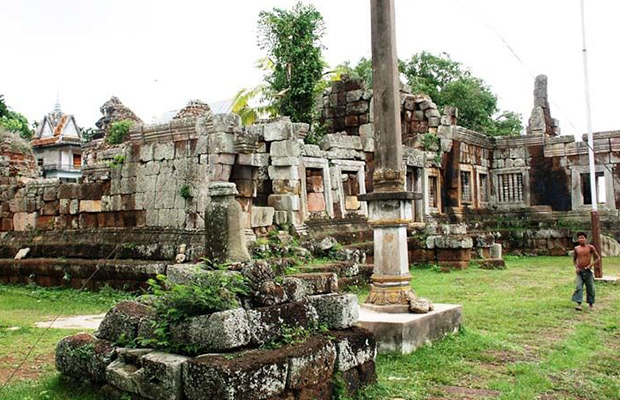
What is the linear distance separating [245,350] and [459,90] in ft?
103

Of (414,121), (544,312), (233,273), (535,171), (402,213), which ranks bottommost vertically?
(544,312)

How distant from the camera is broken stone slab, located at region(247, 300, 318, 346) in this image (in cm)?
459

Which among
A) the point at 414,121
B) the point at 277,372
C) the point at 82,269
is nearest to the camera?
the point at 277,372

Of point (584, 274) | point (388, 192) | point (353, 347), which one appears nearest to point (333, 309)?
point (353, 347)

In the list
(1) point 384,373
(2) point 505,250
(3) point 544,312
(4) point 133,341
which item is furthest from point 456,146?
(4) point 133,341

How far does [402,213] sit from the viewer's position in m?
7.55

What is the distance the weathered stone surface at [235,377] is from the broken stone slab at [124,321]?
1.02 meters

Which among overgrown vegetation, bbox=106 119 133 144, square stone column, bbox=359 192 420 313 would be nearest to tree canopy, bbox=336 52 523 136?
overgrown vegetation, bbox=106 119 133 144

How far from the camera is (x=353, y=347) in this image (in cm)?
528

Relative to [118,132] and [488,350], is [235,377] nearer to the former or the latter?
[488,350]

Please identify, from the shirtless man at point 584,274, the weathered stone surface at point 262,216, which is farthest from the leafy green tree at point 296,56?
the shirtless man at point 584,274

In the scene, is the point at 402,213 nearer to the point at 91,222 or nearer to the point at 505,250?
the point at 91,222

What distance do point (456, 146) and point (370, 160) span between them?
506 cm

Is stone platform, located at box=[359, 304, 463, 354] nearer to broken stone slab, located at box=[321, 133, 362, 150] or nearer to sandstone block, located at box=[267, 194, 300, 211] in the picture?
sandstone block, located at box=[267, 194, 300, 211]
